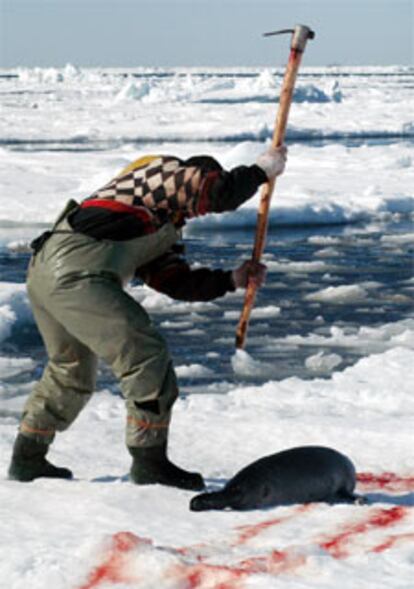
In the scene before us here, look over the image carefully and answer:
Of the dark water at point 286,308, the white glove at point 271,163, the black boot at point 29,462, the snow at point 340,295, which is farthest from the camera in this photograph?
the snow at point 340,295

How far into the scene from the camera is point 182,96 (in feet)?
Result: 159

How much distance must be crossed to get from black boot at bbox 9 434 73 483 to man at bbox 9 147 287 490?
12 cm

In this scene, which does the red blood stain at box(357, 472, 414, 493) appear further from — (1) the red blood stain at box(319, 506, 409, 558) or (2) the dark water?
(2) the dark water

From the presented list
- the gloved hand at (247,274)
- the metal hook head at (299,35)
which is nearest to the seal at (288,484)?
the gloved hand at (247,274)

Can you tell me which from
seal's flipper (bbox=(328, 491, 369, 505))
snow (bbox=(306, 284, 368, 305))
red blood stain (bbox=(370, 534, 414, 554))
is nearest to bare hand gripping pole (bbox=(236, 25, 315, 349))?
seal's flipper (bbox=(328, 491, 369, 505))

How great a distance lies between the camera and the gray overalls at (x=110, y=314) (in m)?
2.72

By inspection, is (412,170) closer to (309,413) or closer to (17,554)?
(309,413)

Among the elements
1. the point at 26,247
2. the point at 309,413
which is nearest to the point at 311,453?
the point at 309,413

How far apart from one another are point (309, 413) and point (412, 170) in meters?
13.0

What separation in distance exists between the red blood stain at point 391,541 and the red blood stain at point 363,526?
7cm

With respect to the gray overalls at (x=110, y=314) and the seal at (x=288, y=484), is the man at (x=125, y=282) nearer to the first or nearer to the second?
the gray overalls at (x=110, y=314)

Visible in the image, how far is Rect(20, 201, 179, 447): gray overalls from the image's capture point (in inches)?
107

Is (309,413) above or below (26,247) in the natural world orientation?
below

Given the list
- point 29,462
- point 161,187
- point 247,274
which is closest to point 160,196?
point 161,187
